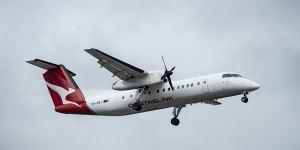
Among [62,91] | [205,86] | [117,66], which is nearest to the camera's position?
[205,86]

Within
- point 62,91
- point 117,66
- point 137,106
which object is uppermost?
point 117,66

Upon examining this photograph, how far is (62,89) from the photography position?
34.5 m

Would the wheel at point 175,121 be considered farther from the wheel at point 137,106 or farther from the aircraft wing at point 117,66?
the aircraft wing at point 117,66

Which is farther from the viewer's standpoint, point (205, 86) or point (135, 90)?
point (135, 90)

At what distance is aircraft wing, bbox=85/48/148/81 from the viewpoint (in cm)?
2894

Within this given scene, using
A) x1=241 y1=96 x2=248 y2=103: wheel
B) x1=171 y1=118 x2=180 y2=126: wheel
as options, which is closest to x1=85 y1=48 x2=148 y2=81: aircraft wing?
x1=171 y1=118 x2=180 y2=126: wheel

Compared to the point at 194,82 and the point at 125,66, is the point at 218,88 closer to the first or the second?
the point at 194,82

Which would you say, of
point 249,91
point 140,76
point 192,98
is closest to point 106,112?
point 140,76

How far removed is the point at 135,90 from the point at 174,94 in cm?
272

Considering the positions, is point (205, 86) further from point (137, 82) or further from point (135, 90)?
point (135, 90)

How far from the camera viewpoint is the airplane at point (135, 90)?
29.7m

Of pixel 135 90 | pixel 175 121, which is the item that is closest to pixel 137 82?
pixel 135 90

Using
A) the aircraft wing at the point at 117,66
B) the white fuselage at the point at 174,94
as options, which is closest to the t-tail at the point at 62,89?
the white fuselage at the point at 174,94

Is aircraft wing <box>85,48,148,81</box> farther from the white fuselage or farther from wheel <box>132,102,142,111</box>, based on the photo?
wheel <box>132,102,142,111</box>
